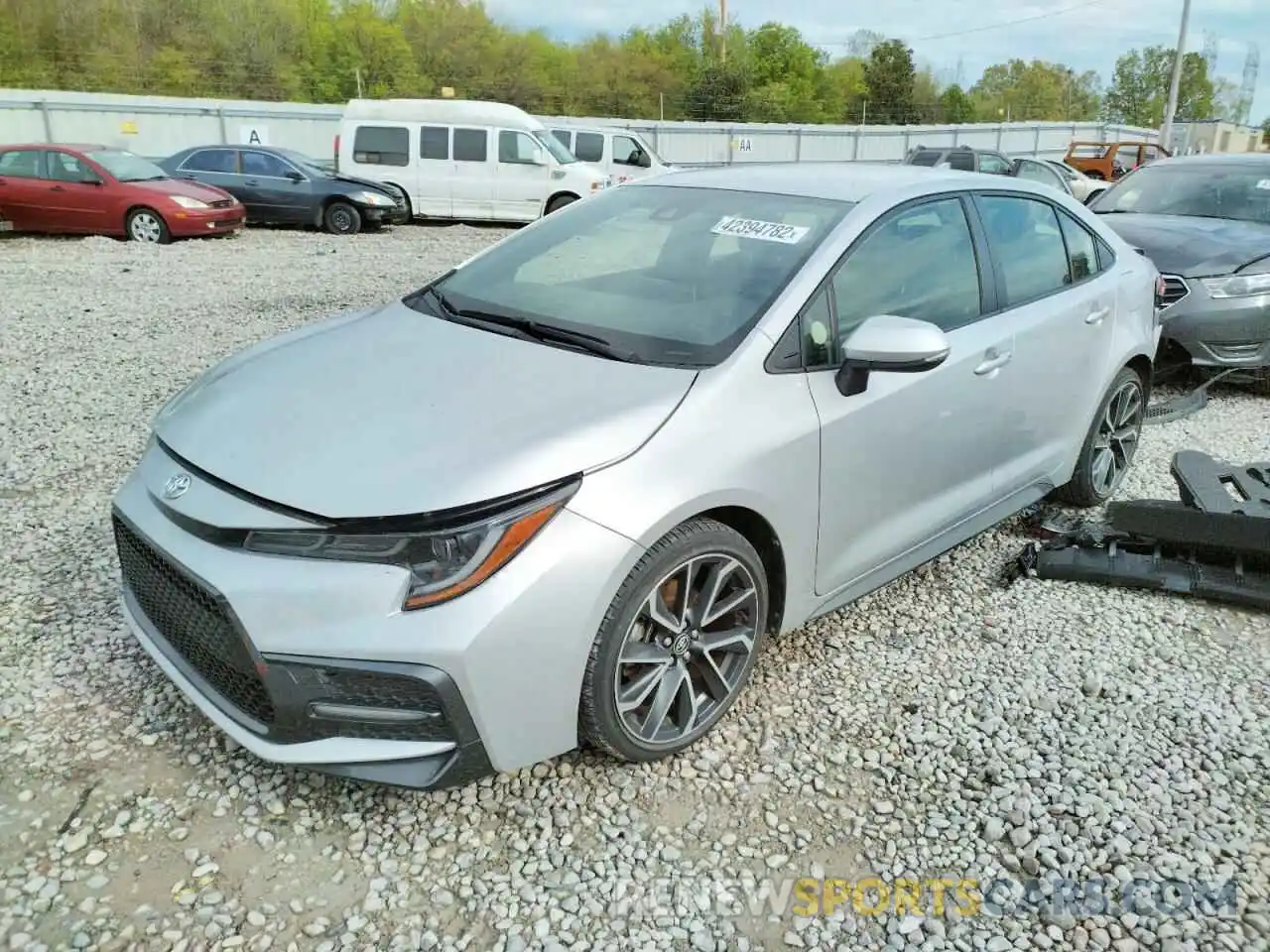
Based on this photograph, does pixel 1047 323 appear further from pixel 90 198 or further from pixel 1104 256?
pixel 90 198

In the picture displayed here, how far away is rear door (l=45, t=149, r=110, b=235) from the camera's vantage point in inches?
505

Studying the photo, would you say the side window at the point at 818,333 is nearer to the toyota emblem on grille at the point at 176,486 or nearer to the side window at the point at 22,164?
the toyota emblem on grille at the point at 176,486

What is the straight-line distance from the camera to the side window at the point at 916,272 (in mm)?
3020

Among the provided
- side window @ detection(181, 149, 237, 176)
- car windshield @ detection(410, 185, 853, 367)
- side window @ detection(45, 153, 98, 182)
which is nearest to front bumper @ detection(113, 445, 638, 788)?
car windshield @ detection(410, 185, 853, 367)

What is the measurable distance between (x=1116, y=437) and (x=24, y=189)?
552 inches

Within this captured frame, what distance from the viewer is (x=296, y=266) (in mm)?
11359

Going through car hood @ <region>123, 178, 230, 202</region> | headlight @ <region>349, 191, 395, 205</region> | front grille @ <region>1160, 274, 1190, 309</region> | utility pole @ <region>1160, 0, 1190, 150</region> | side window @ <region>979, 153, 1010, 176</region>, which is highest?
utility pole @ <region>1160, 0, 1190, 150</region>

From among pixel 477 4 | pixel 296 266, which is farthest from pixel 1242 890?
pixel 477 4

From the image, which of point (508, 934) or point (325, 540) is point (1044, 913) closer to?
point (508, 934)

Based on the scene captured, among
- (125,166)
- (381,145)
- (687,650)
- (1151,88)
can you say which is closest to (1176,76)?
(381,145)

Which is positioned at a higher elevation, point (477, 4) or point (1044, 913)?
point (477, 4)

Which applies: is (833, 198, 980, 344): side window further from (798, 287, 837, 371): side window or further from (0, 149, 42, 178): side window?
(0, 149, 42, 178): side window

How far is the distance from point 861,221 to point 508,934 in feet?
7.64

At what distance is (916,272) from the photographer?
3.28m
